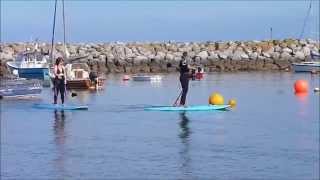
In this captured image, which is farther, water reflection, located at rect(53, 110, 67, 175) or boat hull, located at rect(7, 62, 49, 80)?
boat hull, located at rect(7, 62, 49, 80)

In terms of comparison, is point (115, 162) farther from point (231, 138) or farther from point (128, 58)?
point (128, 58)

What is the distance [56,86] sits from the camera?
1013 inches

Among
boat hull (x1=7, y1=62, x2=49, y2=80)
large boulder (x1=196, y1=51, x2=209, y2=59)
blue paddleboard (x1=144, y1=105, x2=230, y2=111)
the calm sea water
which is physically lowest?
the calm sea water

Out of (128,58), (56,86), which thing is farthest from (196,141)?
(128,58)

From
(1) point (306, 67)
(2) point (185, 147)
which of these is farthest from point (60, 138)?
(1) point (306, 67)

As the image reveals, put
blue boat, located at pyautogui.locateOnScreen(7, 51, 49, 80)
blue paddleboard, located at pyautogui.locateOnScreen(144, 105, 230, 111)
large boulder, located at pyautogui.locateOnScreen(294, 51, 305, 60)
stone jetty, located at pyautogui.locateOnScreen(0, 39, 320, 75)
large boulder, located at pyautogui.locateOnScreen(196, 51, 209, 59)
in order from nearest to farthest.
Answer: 1. blue paddleboard, located at pyautogui.locateOnScreen(144, 105, 230, 111)
2. blue boat, located at pyautogui.locateOnScreen(7, 51, 49, 80)
3. stone jetty, located at pyautogui.locateOnScreen(0, 39, 320, 75)
4. large boulder, located at pyautogui.locateOnScreen(196, 51, 209, 59)
5. large boulder, located at pyautogui.locateOnScreen(294, 51, 305, 60)

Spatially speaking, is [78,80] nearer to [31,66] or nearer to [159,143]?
[31,66]

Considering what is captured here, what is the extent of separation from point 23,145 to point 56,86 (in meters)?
9.46

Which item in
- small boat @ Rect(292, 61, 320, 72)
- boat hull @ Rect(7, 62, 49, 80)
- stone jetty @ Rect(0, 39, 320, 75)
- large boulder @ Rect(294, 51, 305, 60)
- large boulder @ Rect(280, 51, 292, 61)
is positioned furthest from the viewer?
large boulder @ Rect(280, 51, 292, 61)

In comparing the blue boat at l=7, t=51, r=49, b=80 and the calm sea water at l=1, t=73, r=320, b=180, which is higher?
the blue boat at l=7, t=51, r=49, b=80

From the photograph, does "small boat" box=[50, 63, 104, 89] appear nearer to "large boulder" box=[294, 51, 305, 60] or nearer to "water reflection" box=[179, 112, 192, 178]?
"water reflection" box=[179, 112, 192, 178]

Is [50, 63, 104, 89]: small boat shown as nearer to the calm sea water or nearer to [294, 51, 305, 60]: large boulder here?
the calm sea water

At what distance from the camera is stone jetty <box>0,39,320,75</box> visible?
65.1 meters

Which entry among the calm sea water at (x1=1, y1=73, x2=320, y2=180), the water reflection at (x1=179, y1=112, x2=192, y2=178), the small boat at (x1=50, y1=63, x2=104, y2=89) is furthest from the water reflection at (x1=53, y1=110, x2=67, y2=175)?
the small boat at (x1=50, y1=63, x2=104, y2=89)
